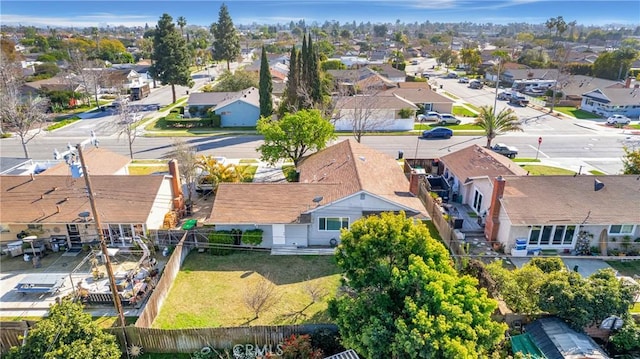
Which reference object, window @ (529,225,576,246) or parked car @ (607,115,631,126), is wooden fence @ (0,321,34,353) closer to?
window @ (529,225,576,246)

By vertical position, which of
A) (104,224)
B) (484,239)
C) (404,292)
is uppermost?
(404,292)

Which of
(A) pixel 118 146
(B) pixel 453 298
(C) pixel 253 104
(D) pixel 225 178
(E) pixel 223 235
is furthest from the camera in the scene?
(C) pixel 253 104

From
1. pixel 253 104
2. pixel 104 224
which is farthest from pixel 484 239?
pixel 253 104

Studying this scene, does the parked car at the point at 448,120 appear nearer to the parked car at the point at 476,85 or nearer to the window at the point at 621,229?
the window at the point at 621,229

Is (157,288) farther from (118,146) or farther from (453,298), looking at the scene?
(118,146)

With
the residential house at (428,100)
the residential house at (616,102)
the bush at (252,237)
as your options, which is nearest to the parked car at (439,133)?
the residential house at (428,100)

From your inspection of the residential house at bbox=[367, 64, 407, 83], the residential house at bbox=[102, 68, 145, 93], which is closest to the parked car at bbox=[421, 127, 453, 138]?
the residential house at bbox=[367, 64, 407, 83]

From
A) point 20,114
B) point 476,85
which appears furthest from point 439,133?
point 20,114
